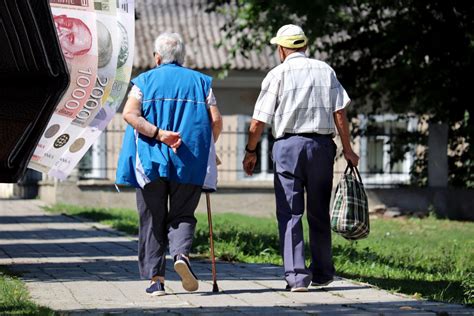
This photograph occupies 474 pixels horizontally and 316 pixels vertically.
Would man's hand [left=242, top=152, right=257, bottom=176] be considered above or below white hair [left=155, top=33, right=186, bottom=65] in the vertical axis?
below

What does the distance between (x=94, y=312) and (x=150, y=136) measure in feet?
5.20

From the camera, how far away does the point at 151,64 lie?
3041 cm

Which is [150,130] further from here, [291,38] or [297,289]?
[297,289]

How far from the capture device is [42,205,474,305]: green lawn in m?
9.78

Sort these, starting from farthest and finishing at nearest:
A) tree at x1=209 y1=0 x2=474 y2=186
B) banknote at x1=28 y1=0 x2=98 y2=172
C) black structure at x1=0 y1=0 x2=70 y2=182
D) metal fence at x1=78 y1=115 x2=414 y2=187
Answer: metal fence at x1=78 y1=115 x2=414 y2=187
tree at x1=209 y1=0 x2=474 y2=186
banknote at x1=28 y1=0 x2=98 y2=172
black structure at x1=0 y1=0 x2=70 y2=182

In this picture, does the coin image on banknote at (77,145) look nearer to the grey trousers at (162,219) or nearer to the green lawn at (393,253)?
the grey trousers at (162,219)

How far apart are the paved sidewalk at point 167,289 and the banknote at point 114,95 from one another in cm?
157

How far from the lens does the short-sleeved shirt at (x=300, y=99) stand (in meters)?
9.02

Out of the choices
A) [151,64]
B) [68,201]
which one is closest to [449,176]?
[68,201]

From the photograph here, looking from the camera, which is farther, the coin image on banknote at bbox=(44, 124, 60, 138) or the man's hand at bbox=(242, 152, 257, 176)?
the man's hand at bbox=(242, 152, 257, 176)

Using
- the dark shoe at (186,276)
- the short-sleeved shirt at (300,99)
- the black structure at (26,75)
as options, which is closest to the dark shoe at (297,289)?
the dark shoe at (186,276)

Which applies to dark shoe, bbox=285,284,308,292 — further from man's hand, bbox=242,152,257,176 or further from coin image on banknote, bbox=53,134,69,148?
coin image on banknote, bbox=53,134,69,148

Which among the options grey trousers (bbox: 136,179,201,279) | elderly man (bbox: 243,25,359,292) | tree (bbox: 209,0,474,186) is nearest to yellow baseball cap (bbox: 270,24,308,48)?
elderly man (bbox: 243,25,359,292)

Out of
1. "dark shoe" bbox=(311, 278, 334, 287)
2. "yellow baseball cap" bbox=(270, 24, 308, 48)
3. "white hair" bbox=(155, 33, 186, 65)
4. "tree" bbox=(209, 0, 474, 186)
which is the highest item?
"tree" bbox=(209, 0, 474, 186)
